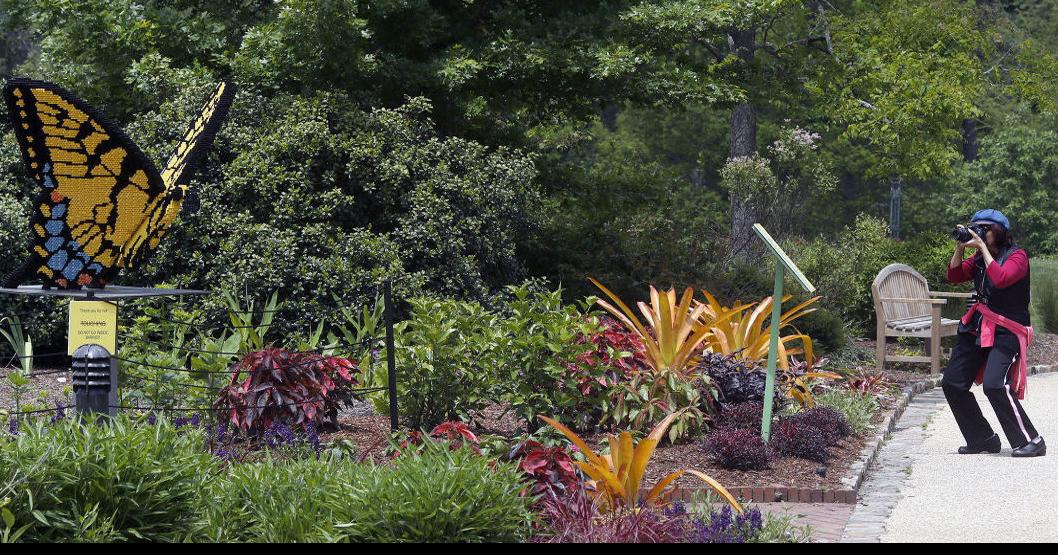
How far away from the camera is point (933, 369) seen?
12.9 m

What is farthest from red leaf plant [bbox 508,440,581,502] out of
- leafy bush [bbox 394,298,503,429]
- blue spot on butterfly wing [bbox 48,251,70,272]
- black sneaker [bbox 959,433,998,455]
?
black sneaker [bbox 959,433,998,455]

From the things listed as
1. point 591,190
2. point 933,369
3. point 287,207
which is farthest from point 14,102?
point 933,369

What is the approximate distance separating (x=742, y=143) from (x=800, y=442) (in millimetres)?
15733

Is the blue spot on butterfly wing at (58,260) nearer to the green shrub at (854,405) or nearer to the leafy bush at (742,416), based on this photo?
the leafy bush at (742,416)

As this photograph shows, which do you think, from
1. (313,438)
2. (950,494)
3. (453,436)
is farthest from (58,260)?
(950,494)

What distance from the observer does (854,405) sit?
923cm

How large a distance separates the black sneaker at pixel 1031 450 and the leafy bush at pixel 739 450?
2084 mm

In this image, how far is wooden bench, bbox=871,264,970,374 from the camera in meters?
12.8

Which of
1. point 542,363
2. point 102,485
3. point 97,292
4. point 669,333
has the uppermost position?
point 97,292

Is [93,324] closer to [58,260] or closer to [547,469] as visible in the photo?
[58,260]

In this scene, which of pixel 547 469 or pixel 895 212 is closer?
pixel 547 469

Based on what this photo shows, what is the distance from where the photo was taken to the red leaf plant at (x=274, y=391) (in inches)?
267

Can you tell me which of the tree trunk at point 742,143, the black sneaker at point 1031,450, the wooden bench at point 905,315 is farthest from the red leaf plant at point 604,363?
the tree trunk at point 742,143
